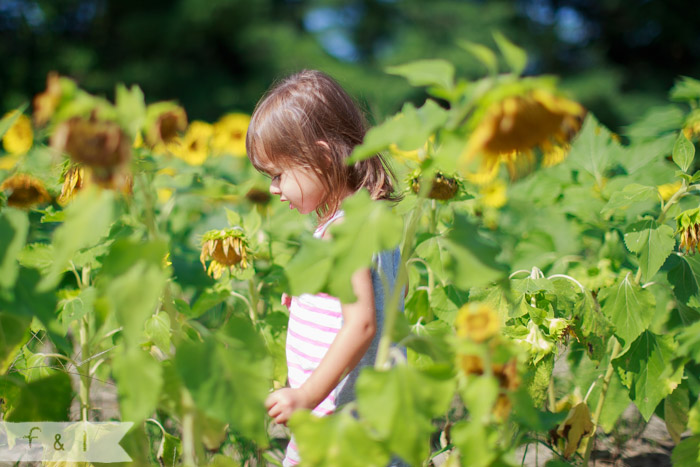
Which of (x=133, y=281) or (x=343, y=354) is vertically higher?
(x=133, y=281)

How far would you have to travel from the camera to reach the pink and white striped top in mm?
1002

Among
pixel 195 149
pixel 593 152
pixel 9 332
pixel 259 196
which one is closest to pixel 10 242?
pixel 9 332

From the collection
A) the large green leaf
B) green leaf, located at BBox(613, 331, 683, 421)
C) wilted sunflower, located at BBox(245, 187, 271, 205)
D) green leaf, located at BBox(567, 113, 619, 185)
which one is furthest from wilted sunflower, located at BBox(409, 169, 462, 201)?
wilted sunflower, located at BBox(245, 187, 271, 205)

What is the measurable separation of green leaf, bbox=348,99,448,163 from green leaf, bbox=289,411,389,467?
0.87 feet

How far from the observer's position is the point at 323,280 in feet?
2.12

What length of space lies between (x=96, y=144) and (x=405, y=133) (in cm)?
28

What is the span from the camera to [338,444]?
600 mm

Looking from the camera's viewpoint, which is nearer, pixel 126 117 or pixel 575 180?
pixel 126 117

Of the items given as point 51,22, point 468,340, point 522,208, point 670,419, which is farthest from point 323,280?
point 51,22

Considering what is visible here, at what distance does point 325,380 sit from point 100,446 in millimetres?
311

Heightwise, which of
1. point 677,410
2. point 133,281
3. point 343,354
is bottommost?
point 677,410

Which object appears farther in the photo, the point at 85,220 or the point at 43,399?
the point at 43,399

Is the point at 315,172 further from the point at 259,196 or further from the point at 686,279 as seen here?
the point at 259,196

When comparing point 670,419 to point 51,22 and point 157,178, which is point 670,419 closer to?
point 157,178
